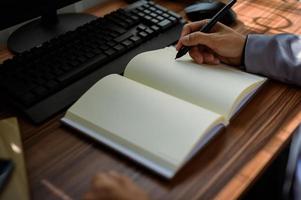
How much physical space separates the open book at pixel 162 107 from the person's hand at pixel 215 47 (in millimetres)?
22

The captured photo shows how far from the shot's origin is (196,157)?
578 millimetres

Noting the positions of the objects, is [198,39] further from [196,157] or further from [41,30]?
[41,30]

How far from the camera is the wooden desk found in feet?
1.75

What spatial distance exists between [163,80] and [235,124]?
154mm

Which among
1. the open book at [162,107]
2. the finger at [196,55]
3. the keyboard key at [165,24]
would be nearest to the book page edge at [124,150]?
the open book at [162,107]

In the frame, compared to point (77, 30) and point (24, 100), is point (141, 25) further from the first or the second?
point (24, 100)

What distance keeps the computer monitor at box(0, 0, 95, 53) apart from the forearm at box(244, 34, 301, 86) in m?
0.44

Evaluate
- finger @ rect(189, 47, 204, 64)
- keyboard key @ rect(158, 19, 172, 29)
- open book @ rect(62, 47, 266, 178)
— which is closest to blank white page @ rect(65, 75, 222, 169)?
open book @ rect(62, 47, 266, 178)

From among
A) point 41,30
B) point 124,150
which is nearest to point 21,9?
point 41,30

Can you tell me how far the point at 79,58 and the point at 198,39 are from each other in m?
0.24

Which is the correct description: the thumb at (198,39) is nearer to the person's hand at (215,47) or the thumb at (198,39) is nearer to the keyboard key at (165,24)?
the person's hand at (215,47)

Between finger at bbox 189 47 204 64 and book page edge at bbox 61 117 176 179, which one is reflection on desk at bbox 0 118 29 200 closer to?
book page edge at bbox 61 117 176 179

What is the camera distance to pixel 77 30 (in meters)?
0.87

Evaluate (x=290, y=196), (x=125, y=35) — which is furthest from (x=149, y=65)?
(x=290, y=196)
